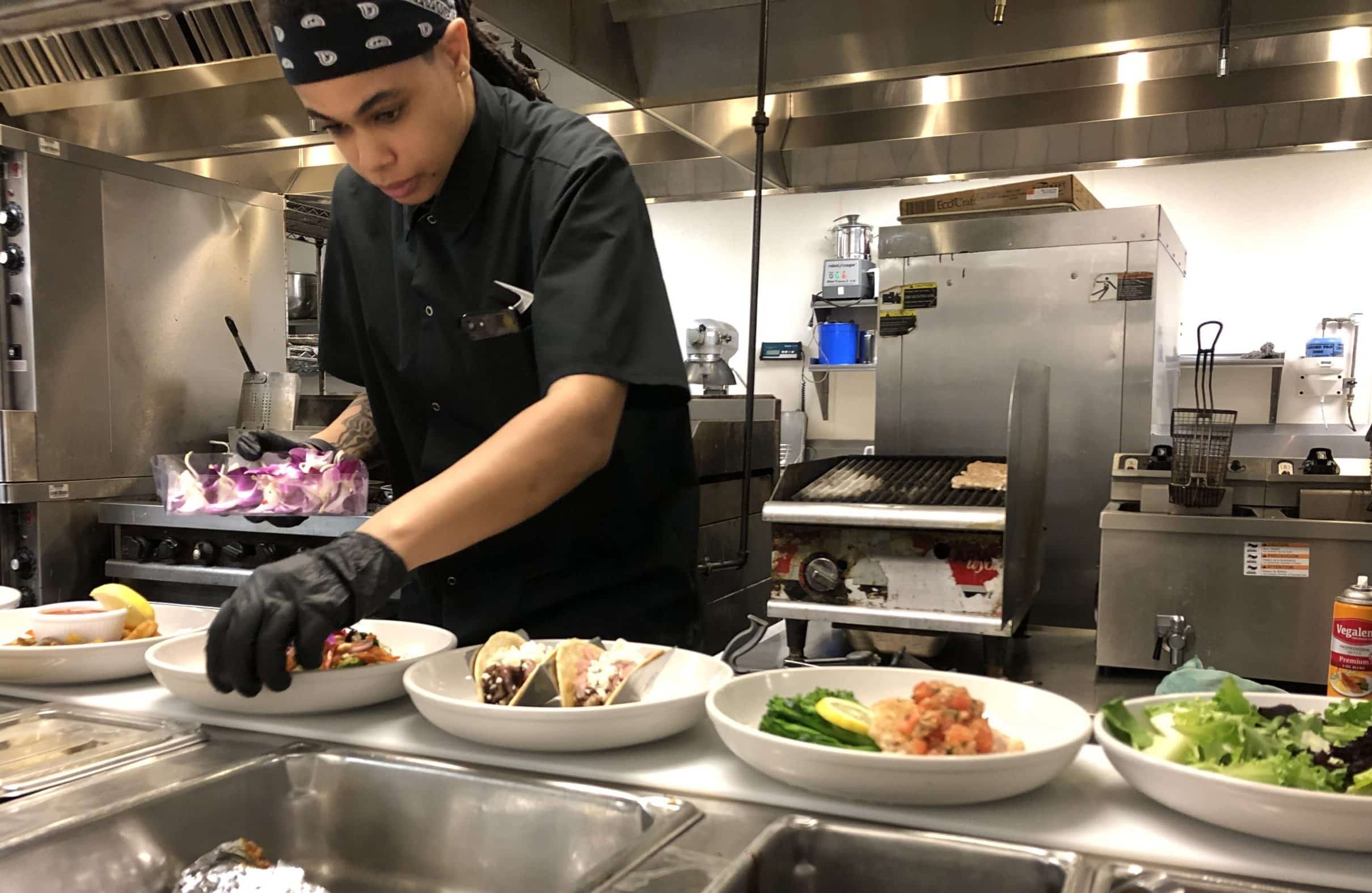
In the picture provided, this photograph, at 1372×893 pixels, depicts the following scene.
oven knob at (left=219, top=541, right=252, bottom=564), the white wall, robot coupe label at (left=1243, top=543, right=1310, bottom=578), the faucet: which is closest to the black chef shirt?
the faucet

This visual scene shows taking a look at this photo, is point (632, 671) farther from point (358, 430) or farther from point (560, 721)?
point (358, 430)

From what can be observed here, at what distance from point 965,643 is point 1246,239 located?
15.9 feet

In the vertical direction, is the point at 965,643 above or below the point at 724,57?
below

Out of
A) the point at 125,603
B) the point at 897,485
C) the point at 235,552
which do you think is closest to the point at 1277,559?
the point at 897,485

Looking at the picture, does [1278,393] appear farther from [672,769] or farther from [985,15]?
[672,769]

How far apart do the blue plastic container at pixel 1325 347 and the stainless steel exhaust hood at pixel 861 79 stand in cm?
359

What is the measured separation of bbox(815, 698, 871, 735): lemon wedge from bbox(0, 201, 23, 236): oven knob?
9.71 feet

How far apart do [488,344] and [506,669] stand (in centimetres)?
62

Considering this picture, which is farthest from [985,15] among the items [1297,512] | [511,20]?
[1297,512]

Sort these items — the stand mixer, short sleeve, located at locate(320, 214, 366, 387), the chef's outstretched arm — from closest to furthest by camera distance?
the chef's outstretched arm, short sleeve, located at locate(320, 214, 366, 387), the stand mixer

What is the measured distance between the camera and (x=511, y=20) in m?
2.13

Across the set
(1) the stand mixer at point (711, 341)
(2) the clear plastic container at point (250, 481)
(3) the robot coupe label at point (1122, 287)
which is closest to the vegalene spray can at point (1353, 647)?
(2) the clear plastic container at point (250, 481)

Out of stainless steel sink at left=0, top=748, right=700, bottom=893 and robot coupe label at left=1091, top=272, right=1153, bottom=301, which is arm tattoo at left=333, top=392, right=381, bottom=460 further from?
robot coupe label at left=1091, top=272, right=1153, bottom=301

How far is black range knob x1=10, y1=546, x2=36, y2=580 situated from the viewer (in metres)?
2.94
